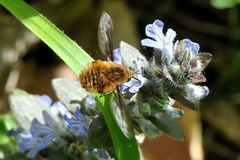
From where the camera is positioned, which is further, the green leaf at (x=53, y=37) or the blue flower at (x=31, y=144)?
the blue flower at (x=31, y=144)

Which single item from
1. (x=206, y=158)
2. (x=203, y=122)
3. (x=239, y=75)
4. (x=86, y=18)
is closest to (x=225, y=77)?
(x=239, y=75)

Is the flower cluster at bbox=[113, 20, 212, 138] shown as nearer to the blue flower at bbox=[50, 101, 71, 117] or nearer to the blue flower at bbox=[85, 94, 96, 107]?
the blue flower at bbox=[85, 94, 96, 107]

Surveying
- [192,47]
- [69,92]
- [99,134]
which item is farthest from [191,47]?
[69,92]

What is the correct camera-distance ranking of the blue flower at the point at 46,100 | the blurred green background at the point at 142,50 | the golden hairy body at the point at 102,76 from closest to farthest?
1. the golden hairy body at the point at 102,76
2. the blue flower at the point at 46,100
3. the blurred green background at the point at 142,50

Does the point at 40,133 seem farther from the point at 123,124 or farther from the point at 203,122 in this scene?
the point at 203,122

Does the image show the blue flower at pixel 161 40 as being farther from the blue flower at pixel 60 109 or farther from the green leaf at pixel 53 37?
the blue flower at pixel 60 109

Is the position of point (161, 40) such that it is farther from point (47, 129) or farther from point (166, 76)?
point (47, 129)

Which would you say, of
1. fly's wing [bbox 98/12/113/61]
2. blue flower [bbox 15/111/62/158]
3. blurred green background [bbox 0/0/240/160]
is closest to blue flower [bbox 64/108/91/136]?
blue flower [bbox 15/111/62/158]

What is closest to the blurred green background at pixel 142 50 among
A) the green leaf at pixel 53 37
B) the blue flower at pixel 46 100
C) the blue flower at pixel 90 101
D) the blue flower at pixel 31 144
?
the blue flower at pixel 46 100
